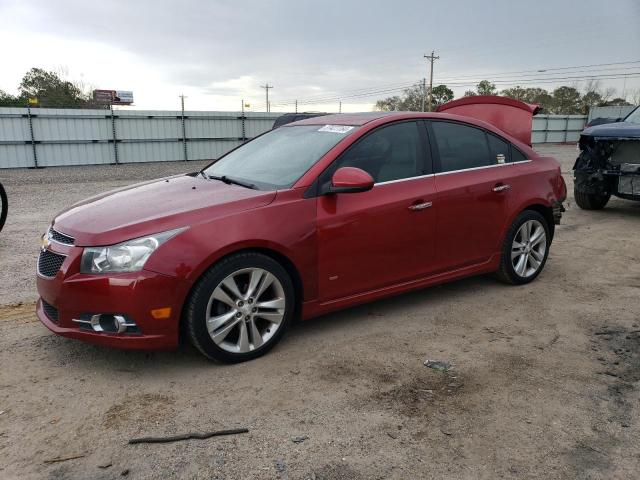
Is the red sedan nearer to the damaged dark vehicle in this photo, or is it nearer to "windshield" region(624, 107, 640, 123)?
the damaged dark vehicle

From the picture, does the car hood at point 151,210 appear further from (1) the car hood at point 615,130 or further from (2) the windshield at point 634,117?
(2) the windshield at point 634,117

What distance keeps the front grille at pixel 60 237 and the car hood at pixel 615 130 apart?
7808mm

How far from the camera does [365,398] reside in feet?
9.84

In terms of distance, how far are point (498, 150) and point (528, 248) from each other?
0.99 metres

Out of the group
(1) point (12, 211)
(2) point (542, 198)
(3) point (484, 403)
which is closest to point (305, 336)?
(3) point (484, 403)

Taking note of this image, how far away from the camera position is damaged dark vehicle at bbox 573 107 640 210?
7926mm

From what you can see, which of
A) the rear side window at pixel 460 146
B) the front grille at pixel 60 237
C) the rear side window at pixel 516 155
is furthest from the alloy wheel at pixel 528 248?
the front grille at pixel 60 237

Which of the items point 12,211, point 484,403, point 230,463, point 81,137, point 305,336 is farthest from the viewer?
point 81,137

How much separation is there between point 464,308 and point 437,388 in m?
1.49

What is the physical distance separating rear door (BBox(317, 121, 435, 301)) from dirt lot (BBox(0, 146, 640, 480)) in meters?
0.44

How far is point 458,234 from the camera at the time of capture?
173 inches

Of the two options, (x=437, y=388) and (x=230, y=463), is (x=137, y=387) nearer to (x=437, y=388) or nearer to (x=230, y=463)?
(x=230, y=463)

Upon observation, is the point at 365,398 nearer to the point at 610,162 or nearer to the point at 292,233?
the point at 292,233

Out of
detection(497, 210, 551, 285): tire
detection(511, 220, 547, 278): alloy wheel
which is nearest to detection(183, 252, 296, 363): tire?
detection(497, 210, 551, 285): tire
